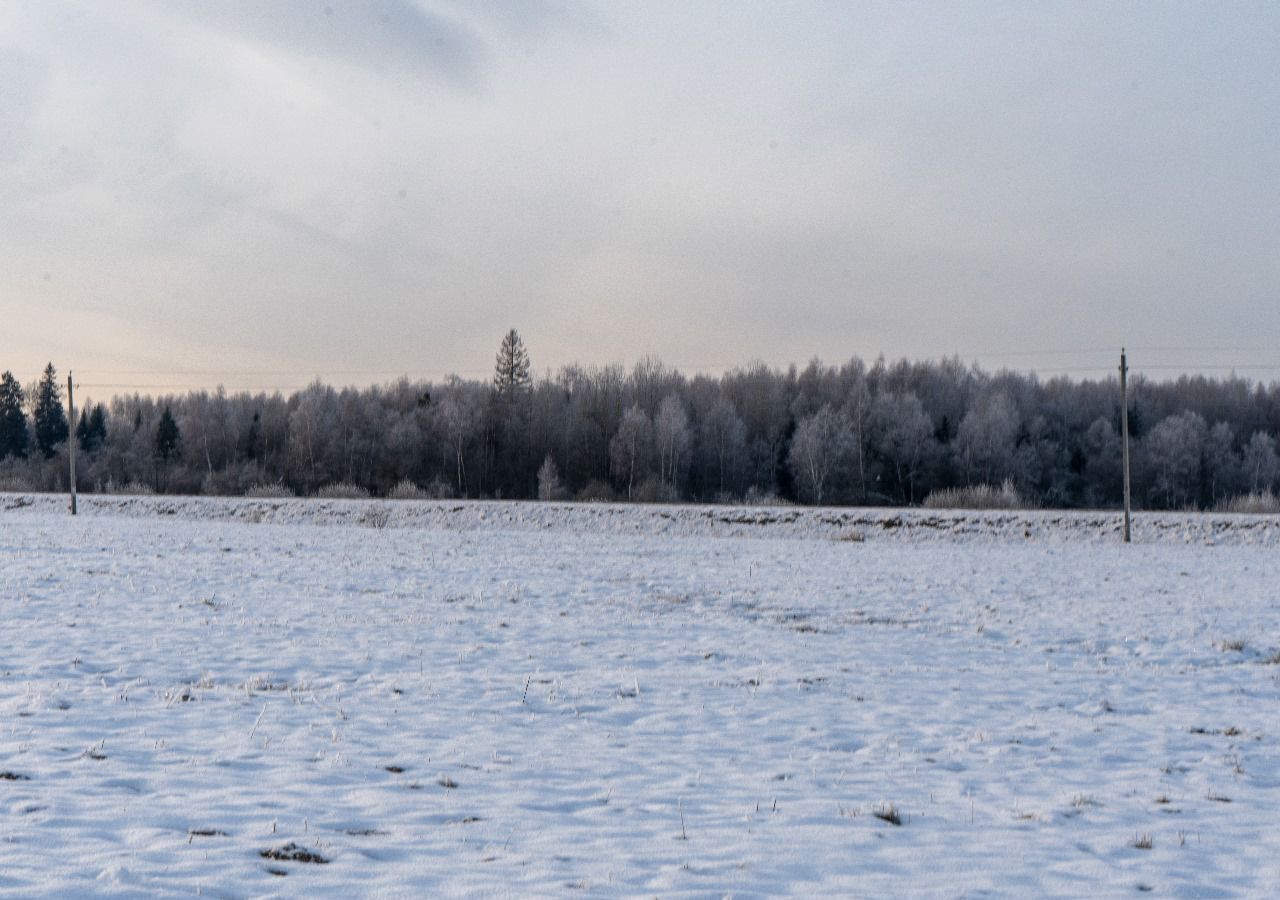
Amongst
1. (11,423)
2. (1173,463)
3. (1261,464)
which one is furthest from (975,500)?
(11,423)

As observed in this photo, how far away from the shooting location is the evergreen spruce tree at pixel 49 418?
100500mm

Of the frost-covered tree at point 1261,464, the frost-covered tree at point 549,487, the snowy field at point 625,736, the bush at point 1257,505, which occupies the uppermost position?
the frost-covered tree at point 1261,464

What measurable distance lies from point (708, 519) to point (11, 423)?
3658 inches

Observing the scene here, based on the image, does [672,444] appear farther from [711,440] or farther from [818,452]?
[818,452]

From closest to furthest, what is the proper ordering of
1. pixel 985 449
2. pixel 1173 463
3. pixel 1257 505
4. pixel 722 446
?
1. pixel 1257 505
2. pixel 1173 463
3. pixel 985 449
4. pixel 722 446

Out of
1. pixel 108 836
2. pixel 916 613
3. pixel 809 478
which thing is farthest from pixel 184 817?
pixel 809 478

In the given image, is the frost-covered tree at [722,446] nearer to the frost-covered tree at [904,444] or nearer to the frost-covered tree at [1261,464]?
the frost-covered tree at [904,444]

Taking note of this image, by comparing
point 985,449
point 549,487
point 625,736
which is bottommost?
point 625,736

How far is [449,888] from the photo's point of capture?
185 inches

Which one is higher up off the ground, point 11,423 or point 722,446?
point 11,423

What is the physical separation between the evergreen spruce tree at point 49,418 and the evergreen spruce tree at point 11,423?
1.61 metres

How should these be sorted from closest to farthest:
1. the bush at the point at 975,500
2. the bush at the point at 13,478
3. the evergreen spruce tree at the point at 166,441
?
the bush at the point at 975,500 < the bush at the point at 13,478 < the evergreen spruce tree at the point at 166,441

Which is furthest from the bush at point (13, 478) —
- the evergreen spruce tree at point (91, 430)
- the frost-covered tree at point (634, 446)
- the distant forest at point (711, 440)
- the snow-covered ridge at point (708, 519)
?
the frost-covered tree at point (634, 446)

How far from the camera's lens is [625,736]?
8.12 m
